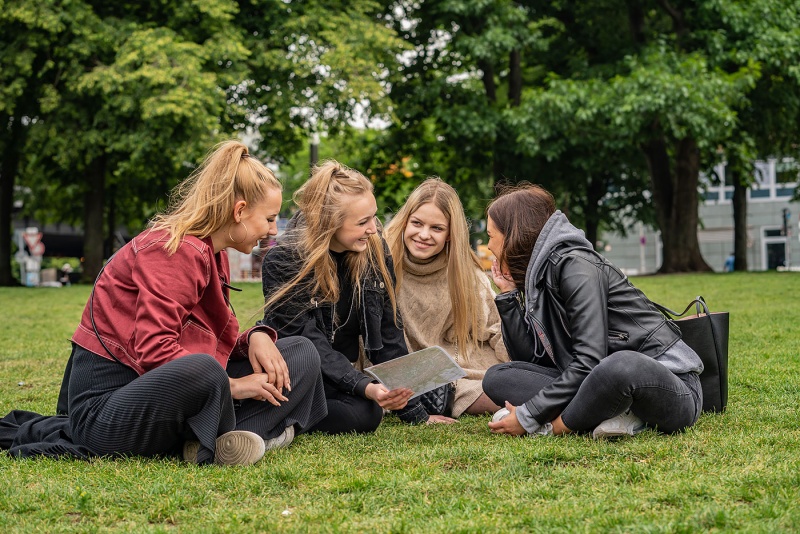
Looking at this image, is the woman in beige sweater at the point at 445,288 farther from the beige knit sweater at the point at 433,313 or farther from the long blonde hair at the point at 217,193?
the long blonde hair at the point at 217,193

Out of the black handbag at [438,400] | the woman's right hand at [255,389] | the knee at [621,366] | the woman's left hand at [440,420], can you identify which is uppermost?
the knee at [621,366]

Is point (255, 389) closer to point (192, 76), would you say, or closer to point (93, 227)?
point (192, 76)

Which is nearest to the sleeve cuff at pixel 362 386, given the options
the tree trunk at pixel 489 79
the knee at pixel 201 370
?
the knee at pixel 201 370

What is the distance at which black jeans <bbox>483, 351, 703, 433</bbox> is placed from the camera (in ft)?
14.0

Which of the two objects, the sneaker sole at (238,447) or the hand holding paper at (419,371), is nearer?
the sneaker sole at (238,447)

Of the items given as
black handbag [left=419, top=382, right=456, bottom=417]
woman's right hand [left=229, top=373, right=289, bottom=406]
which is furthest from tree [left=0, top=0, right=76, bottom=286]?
woman's right hand [left=229, top=373, right=289, bottom=406]

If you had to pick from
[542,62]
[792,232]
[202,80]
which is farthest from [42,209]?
[792,232]

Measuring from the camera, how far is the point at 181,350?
13.1 ft

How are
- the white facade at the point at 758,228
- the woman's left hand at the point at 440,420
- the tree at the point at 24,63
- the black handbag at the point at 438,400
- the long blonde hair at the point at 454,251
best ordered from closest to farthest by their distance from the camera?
1. the woman's left hand at the point at 440,420
2. the black handbag at the point at 438,400
3. the long blonde hair at the point at 454,251
4. the tree at the point at 24,63
5. the white facade at the point at 758,228

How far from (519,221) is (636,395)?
1.02 m

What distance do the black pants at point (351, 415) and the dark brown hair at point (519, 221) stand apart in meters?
0.97

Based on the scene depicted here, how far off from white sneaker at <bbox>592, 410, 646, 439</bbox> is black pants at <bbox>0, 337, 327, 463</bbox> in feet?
4.51

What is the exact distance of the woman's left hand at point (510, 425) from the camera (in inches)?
182

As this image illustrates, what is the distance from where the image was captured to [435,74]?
25.2m
